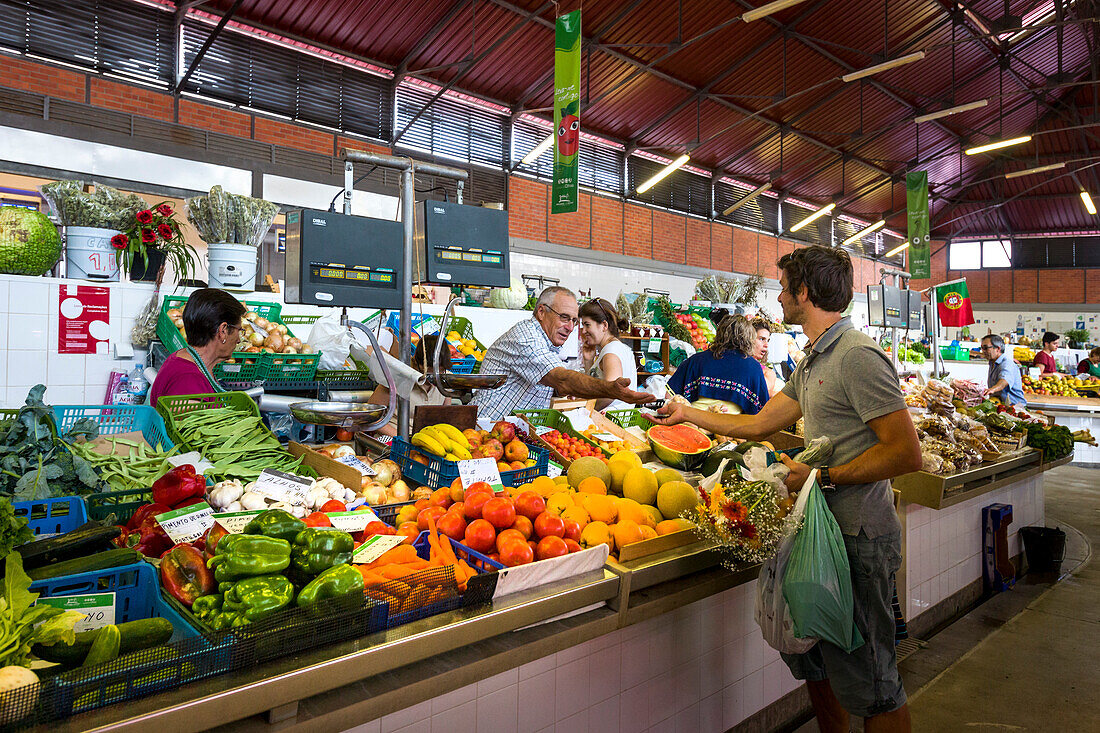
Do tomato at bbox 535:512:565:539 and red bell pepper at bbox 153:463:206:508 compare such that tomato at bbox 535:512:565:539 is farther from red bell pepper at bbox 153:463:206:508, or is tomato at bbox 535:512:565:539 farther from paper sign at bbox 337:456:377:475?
red bell pepper at bbox 153:463:206:508

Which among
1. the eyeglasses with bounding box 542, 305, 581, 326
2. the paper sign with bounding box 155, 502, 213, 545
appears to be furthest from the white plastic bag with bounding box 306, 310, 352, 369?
the paper sign with bounding box 155, 502, 213, 545

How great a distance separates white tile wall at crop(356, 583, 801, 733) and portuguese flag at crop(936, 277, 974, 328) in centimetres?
793

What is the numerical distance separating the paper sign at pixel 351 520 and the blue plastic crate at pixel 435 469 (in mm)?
459

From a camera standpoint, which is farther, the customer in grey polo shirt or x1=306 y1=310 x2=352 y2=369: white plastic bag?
x1=306 y1=310 x2=352 y2=369: white plastic bag

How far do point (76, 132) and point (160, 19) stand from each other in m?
1.94

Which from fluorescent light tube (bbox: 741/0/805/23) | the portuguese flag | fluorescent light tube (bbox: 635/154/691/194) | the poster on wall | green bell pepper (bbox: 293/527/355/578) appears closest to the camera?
green bell pepper (bbox: 293/527/355/578)

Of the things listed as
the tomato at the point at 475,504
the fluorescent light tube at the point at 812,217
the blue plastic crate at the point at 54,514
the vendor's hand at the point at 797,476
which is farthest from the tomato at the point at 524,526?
the fluorescent light tube at the point at 812,217

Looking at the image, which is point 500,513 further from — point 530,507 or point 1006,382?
point 1006,382

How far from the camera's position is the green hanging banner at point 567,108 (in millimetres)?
6914

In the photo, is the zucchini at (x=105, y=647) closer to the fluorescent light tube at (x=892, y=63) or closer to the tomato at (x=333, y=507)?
the tomato at (x=333, y=507)

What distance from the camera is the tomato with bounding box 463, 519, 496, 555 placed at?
1.88m

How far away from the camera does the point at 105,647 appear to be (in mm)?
1254

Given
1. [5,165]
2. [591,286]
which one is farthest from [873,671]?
[591,286]

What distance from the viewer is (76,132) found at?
729cm
